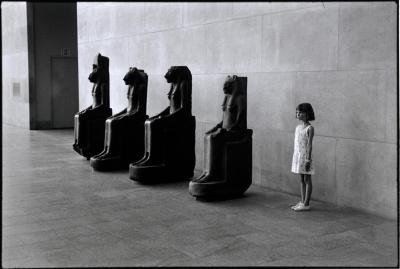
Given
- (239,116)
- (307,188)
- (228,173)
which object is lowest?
(307,188)

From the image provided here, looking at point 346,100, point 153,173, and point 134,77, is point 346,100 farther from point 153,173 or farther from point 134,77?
point 134,77

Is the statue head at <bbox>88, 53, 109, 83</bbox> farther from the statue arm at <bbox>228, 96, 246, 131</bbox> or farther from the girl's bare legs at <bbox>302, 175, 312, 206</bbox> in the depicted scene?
the girl's bare legs at <bbox>302, 175, 312, 206</bbox>

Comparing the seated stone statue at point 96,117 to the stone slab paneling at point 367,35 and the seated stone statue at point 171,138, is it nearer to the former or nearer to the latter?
the seated stone statue at point 171,138

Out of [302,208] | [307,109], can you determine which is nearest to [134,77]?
[307,109]

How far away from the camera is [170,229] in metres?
6.11

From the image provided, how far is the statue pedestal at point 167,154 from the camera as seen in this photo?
8789 mm

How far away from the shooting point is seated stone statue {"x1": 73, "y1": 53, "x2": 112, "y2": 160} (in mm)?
11078

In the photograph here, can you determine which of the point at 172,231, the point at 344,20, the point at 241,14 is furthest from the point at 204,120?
the point at 172,231

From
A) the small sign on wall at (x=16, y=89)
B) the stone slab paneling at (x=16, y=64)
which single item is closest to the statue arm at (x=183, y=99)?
the stone slab paneling at (x=16, y=64)

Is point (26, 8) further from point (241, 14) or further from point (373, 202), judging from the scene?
point (373, 202)

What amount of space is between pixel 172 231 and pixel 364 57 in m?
3.50

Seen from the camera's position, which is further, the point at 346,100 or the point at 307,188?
the point at 346,100

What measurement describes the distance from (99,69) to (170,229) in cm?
585

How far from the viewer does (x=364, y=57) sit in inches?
275
